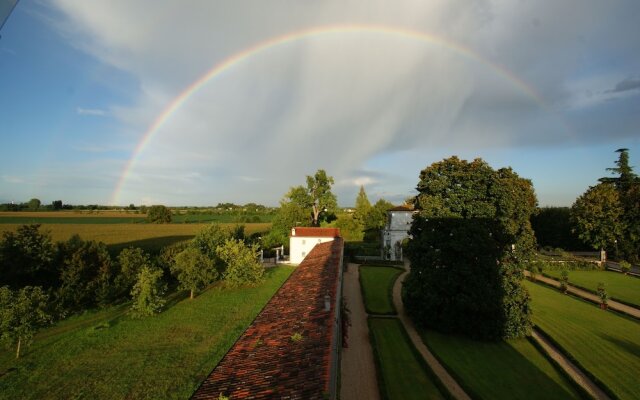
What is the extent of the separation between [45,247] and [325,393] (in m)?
29.3

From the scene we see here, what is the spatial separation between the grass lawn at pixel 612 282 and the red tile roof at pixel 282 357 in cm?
2942

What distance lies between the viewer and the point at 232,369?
30.3 ft

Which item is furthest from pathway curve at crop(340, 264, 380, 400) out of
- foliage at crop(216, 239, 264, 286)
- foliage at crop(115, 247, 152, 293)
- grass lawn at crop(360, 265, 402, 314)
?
foliage at crop(115, 247, 152, 293)

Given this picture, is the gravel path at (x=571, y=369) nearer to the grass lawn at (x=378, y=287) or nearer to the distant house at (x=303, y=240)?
the grass lawn at (x=378, y=287)

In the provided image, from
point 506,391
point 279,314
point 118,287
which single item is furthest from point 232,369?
point 118,287

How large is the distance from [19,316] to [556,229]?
70504 millimetres

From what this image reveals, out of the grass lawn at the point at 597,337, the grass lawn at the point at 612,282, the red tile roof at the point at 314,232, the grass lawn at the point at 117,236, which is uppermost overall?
the red tile roof at the point at 314,232

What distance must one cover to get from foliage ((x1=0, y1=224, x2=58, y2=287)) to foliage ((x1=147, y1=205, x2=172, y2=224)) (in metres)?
79.1

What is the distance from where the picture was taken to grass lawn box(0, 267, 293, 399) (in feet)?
49.0

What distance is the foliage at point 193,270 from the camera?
30.2m

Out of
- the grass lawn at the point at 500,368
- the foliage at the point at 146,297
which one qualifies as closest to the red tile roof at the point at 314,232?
the foliage at the point at 146,297

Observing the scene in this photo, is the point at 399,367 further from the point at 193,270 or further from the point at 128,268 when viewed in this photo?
the point at 128,268

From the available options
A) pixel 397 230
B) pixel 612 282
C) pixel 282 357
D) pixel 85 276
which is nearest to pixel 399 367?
pixel 282 357

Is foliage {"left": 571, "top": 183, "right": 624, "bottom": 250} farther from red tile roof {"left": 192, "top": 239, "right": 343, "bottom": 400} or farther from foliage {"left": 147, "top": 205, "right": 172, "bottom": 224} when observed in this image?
foliage {"left": 147, "top": 205, "right": 172, "bottom": 224}
